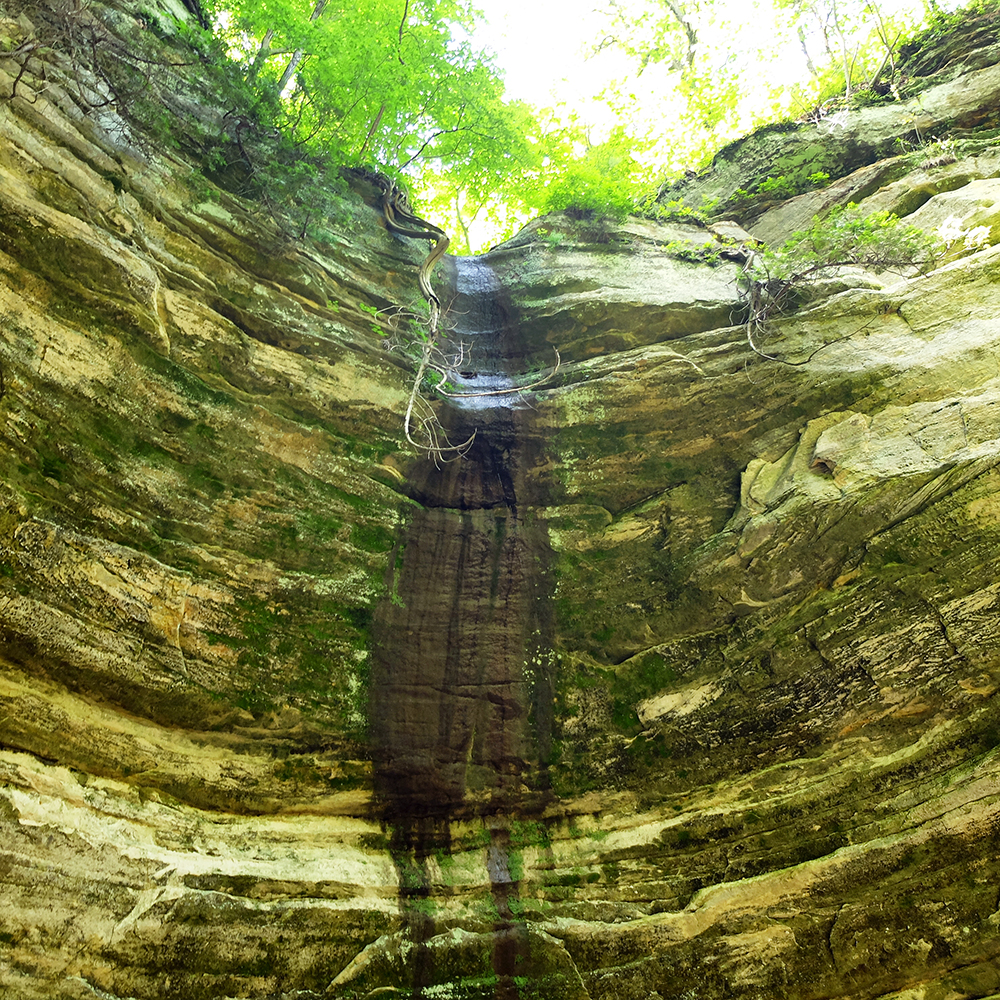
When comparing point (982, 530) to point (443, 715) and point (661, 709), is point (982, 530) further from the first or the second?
point (443, 715)

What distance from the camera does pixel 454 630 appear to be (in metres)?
7.29

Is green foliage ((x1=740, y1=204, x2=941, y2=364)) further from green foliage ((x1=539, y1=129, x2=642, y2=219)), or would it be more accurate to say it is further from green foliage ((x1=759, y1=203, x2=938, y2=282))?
green foliage ((x1=539, y1=129, x2=642, y2=219))

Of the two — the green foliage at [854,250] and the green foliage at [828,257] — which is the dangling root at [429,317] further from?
the green foliage at [854,250]

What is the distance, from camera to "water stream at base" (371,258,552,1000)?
614 cm

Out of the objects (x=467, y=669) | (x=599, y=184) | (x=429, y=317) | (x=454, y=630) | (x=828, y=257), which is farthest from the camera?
(x=599, y=184)

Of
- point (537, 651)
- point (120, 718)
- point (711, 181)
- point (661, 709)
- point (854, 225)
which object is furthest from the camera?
point (711, 181)

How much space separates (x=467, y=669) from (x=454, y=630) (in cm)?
51

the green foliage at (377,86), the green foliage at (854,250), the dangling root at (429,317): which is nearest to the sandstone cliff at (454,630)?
the dangling root at (429,317)

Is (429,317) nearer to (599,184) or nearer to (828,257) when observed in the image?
(599,184)

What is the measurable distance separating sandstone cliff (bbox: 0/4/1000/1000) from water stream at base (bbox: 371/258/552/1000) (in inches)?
1.7

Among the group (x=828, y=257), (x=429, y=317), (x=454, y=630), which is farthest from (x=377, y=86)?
(x=454, y=630)

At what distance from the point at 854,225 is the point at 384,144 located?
829cm

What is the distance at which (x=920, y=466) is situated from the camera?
636 centimetres

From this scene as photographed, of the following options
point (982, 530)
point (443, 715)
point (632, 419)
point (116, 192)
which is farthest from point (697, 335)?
point (116, 192)
